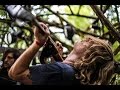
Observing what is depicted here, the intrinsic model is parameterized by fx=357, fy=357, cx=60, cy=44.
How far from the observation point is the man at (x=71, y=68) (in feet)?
5.38

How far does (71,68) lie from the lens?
1687mm

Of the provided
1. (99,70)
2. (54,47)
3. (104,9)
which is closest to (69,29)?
(54,47)

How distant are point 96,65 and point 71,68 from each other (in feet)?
0.43

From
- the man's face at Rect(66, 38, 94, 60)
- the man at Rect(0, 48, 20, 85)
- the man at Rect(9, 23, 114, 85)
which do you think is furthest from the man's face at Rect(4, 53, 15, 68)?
the man's face at Rect(66, 38, 94, 60)

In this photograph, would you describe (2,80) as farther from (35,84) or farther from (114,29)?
(114,29)

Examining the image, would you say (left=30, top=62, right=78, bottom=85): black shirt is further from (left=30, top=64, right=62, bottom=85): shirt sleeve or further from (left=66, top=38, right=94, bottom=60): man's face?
(left=66, top=38, right=94, bottom=60): man's face

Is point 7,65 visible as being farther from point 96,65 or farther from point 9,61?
point 96,65

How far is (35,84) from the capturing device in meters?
1.73

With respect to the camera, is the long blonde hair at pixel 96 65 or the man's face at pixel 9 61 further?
the man's face at pixel 9 61

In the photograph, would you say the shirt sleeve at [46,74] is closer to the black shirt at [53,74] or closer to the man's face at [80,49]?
the black shirt at [53,74]

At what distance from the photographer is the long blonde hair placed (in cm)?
170

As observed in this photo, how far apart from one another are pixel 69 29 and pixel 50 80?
1.72 feet

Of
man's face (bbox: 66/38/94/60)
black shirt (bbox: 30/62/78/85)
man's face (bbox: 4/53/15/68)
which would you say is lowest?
black shirt (bbox: 30/62/78/85)

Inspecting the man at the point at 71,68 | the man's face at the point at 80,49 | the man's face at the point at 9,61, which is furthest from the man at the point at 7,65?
the man's face at the point at 80,49
